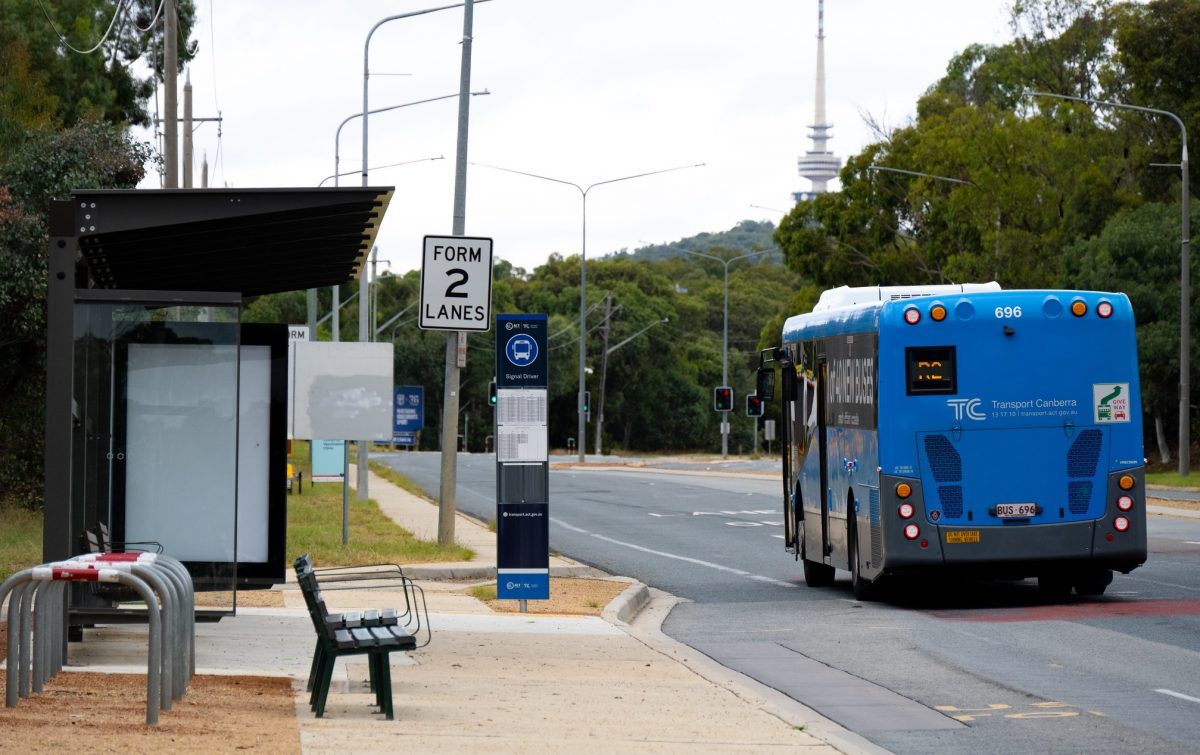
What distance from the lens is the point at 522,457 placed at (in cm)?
1527

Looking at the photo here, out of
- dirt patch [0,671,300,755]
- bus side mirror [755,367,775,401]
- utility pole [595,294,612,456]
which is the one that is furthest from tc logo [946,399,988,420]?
utility pole [595,294,612,456]

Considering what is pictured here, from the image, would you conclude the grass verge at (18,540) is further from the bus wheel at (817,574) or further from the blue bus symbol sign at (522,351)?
the bus wheel at (817,574)

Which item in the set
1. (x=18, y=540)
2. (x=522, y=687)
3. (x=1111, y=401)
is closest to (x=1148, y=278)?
(x=1111, y=401)

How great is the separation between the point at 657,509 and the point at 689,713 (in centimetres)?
2654

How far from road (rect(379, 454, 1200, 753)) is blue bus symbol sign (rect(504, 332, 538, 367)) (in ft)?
9.10

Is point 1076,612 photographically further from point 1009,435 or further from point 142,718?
point 142,718

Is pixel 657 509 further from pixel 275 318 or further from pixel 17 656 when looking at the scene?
pixel 275 318

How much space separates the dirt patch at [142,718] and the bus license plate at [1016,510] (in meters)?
7.81

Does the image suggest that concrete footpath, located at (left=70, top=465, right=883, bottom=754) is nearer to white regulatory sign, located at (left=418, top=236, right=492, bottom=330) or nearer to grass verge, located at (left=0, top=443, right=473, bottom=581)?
white regulatory sign, located at (left=418, top=236, right=492, bottom=330)

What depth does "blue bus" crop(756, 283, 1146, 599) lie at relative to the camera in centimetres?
1622

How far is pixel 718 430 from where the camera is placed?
373 ft

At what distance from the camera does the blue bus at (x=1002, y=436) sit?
16219mm

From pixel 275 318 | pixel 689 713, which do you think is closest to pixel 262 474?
pixel 689 713

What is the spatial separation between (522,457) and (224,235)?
12.7 feet
